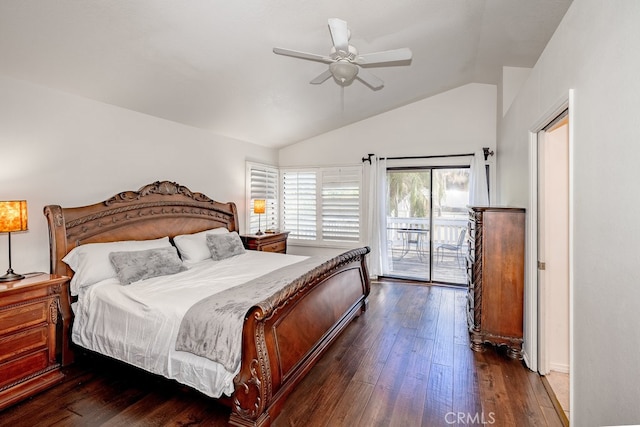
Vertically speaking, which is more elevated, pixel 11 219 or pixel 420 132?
pixel 420 132

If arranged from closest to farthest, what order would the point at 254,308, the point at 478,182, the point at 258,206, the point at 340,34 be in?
the point at 254,308 < the point at 340,34 < the point at 478,182 < the point at 258,206

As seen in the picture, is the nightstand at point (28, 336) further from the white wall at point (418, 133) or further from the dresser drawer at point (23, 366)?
the white wall at point (418, 133)

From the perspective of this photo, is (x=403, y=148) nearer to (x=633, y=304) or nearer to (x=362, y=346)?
(x=362, y=346)

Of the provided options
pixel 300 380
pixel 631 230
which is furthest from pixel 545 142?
pixel 300 380

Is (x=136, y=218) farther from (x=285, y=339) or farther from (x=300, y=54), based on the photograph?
(x=300, y=54)

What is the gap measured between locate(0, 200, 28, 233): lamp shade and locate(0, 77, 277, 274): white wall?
0.40 meters

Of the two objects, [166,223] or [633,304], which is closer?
[633,304]

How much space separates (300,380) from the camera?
2.42m

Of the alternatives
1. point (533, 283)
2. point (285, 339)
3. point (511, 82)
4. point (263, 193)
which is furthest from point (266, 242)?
point (511, 82)

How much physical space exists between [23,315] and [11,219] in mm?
721

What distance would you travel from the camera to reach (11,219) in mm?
2375

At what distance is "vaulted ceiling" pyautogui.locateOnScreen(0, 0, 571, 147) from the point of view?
90.8 inches

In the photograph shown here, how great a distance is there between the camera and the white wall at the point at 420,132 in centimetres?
511

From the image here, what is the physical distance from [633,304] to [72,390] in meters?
3.49
